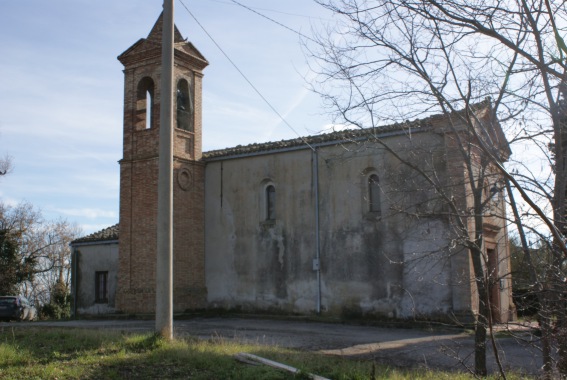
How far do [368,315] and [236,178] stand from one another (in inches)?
265

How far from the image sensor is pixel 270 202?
19.7 meters

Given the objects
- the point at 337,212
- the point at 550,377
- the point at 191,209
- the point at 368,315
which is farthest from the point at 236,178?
the point at 550,377

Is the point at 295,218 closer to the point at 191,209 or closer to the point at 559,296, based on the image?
the point at 191,209

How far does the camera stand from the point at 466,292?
49.8 feet

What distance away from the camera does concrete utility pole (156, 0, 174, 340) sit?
35.2ft

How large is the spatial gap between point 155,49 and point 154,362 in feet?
44.0

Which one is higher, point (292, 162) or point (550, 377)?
point (292, 162)

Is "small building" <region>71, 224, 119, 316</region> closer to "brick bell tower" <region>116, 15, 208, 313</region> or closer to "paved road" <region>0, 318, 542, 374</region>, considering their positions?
"brick bell tower" <region>116, 15, 208, 313</region>

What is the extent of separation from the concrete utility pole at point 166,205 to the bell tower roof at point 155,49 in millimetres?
8586

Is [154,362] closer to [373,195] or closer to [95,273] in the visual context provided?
[373,195]

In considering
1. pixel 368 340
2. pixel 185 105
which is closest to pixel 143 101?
pixel 185 105

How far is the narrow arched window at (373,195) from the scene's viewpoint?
683 inches

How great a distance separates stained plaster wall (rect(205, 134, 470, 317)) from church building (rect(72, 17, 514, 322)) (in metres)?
0.03

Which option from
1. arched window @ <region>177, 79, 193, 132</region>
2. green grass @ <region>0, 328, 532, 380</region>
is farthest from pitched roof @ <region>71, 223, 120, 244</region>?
green grass @ <region>0, 328, 532, 380</region>
